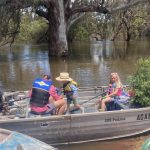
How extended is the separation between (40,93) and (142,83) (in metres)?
2.45

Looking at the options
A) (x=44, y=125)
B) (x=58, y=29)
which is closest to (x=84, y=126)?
(x=44, y=125)

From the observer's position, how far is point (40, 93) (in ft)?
33.3

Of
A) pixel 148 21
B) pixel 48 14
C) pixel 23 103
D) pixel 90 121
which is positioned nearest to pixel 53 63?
pixel 48 14

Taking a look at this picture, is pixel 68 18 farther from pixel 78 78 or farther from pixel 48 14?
pixel 78 78

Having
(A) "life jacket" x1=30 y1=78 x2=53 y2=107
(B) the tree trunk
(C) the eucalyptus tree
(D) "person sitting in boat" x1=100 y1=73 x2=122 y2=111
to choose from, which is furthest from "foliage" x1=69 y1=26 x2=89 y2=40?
(A) "life jacket" x1=30 y1=78 x2=53 y2=107

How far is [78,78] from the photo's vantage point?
20.9 meters

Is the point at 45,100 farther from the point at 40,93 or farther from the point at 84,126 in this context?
the point at 84,126

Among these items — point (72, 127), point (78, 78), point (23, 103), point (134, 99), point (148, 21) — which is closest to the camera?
point (72, 127)

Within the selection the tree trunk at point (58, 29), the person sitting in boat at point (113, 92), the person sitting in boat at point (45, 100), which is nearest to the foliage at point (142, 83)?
the person sitting in boat at point (113, 92)

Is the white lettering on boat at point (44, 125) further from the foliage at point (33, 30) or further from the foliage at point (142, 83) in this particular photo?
the foliage at point (33, 30)

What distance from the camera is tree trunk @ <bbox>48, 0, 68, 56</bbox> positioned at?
33.4 m

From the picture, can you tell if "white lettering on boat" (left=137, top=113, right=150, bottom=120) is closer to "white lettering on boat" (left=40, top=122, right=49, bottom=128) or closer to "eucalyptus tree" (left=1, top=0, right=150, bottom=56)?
"white lettering on boat" (left=40, top=122, right=49, bottom=128)

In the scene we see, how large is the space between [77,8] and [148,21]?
2936 cm

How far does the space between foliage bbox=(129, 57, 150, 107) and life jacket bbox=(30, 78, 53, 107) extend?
2149mm
